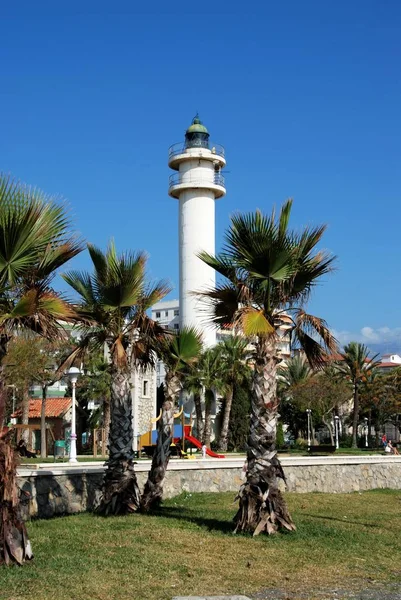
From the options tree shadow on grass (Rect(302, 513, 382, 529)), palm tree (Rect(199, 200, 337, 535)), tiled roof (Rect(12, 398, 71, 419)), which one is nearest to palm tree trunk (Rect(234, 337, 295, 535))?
palm tree (Rect(199, 200, 337, 535))

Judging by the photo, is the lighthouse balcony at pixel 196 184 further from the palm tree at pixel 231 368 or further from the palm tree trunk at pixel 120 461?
the palm tree trunk at pixel 120 461

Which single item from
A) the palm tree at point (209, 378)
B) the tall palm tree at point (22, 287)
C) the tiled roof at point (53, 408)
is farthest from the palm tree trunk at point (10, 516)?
the tiled roof at point (53, 408)

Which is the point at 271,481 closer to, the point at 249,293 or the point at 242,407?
the point at 249,293

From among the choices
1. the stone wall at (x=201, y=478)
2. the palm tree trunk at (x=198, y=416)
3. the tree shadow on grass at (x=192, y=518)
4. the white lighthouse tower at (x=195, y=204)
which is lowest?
the tree shadow on grass at (x=192, y=518)

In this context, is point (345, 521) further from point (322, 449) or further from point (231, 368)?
point (231, 368)

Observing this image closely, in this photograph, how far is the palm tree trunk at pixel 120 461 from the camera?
15969 mm

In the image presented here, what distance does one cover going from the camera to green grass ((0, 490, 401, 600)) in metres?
9.59

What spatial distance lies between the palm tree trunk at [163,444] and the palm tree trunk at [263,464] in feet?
10.8

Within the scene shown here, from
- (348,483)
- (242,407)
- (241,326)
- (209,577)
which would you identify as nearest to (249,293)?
(241,326)

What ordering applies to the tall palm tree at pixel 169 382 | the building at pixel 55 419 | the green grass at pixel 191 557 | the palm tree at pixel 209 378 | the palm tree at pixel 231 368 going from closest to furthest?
1. the green grass at pixel 191 557
2. the tall palm tree at pixel 169 382
3. the palm tree at pixel 209 378
4. the palm tree at pixel 231 368
5. the building at pixel 55 419

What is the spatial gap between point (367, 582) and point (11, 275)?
6.28m

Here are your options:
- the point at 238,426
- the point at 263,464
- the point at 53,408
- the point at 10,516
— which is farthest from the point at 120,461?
the point at 53,408

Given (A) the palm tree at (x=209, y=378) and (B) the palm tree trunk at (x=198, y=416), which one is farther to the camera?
(B) the palm tree trunk at (x=198, y=416)

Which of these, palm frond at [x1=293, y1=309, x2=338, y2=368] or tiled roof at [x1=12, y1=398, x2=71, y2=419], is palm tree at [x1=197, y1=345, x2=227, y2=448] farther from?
palm frond at [x1=293, y1=309, x2=338, y2=368]
